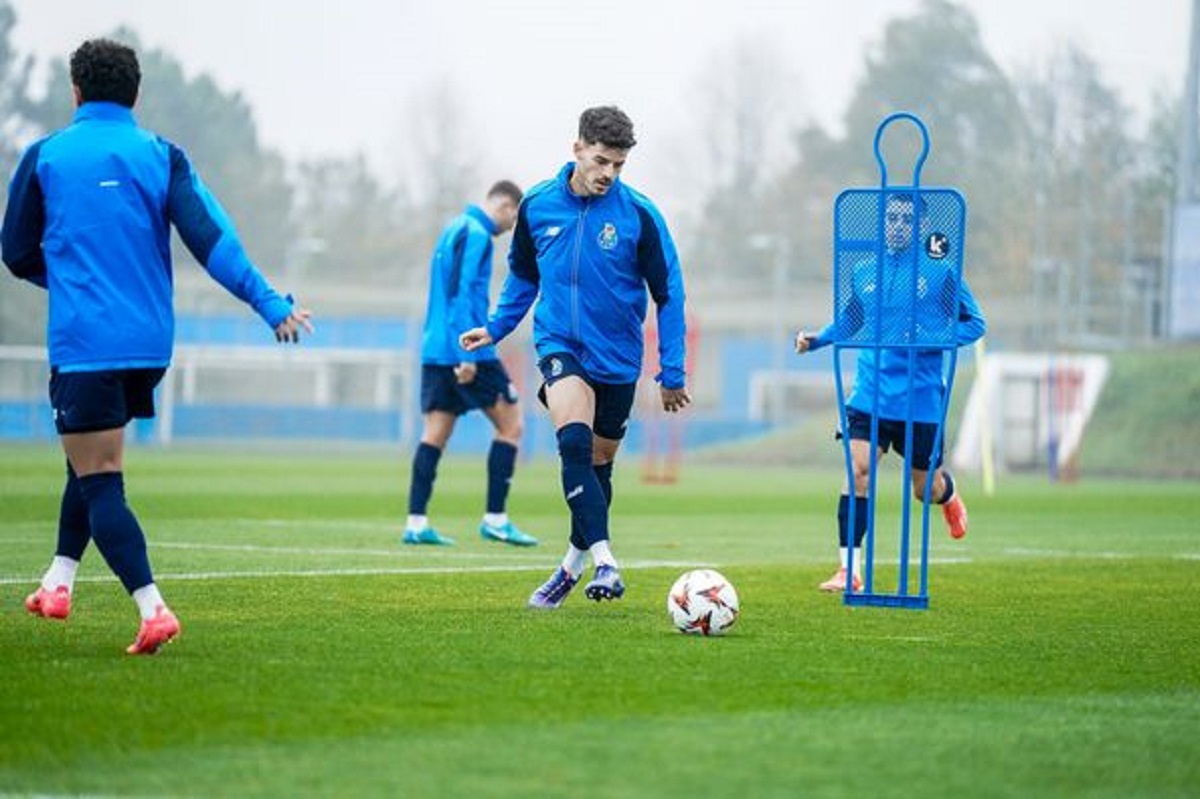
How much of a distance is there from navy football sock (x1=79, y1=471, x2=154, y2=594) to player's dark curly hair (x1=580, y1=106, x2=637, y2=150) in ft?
8.85

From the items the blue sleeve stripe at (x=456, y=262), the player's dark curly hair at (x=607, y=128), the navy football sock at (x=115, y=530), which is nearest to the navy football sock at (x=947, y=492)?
the player's dark curly hair at (x=607, y=128)

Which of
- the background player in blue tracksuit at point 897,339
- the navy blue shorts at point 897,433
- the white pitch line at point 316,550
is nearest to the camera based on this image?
the background player in blue tracksuit at point 897,339

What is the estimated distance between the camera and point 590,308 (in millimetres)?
10211

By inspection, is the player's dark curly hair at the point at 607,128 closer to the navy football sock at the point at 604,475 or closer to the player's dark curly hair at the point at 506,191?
the navy football sock at the point at 604,475

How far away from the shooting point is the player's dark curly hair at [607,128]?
9.89m

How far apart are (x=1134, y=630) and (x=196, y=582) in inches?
180

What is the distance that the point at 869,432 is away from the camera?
39.8 feet

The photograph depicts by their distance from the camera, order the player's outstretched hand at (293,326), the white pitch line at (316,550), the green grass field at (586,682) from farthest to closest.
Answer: the white pitch line at (316,550), the player's outstretched hand at (293,326), the green grass field at (586,682)

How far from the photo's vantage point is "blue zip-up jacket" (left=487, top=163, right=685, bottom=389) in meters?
10.2

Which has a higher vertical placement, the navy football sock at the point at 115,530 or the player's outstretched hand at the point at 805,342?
the player's outstretched hand at the point at 805,342

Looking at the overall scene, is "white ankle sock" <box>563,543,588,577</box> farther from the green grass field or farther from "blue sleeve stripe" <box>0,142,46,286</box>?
"blue sleeve stripe" <box>0,142,46,286</box>

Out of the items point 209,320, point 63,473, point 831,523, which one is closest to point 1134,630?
point 831,523

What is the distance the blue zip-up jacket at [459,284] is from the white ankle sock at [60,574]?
6876 mm

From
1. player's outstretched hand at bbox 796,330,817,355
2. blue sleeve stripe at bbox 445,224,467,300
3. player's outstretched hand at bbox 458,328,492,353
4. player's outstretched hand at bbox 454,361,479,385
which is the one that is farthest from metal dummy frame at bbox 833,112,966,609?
blue sleeve stripe at bbox 445,224,467,300
